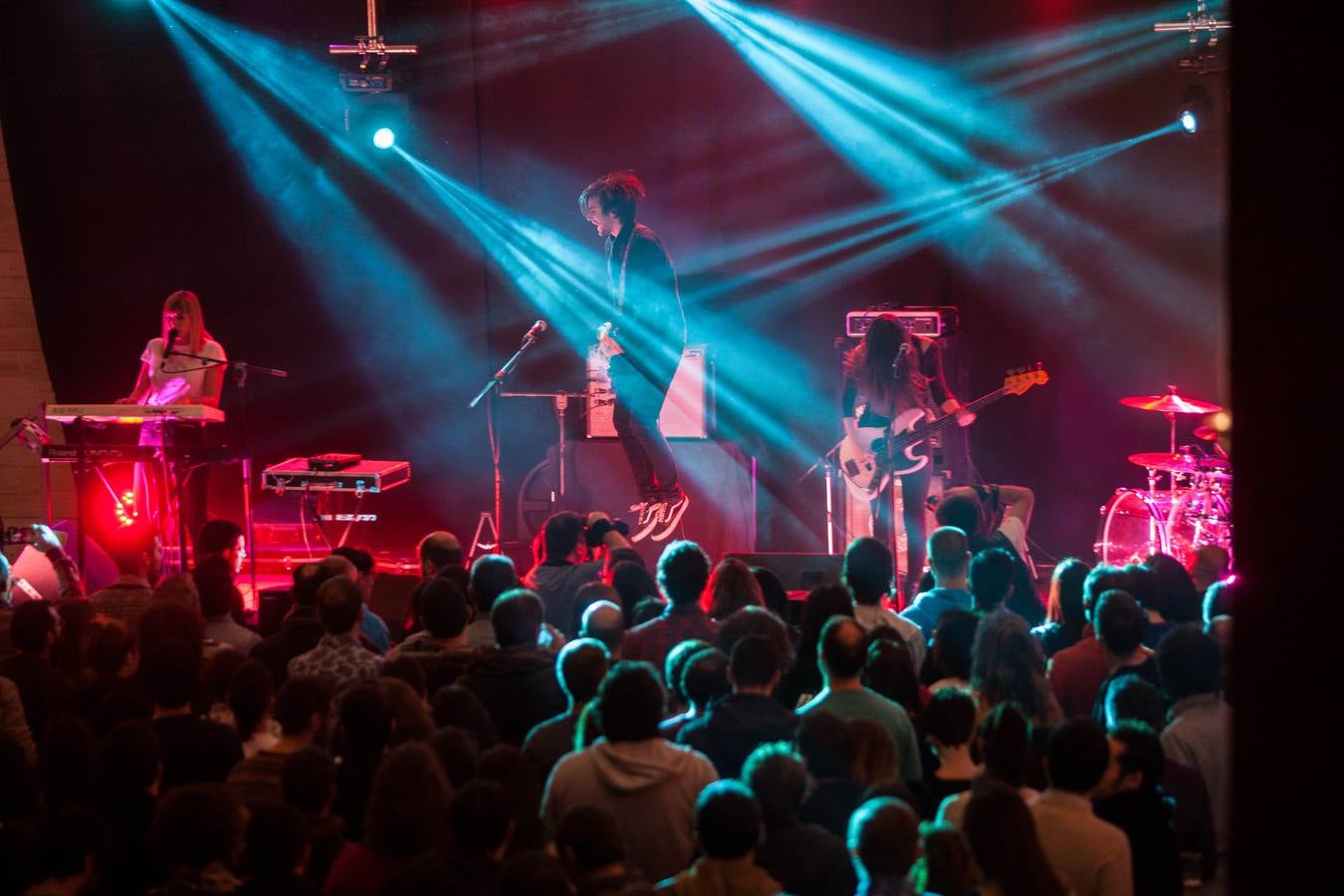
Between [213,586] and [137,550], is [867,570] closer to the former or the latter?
[213,586]

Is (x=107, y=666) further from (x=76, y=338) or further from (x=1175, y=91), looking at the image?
(x=1175, y=91)

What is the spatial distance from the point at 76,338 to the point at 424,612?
713 centimetres

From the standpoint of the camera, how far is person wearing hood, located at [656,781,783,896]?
9.61 feet

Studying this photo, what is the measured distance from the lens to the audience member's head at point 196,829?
301 cm

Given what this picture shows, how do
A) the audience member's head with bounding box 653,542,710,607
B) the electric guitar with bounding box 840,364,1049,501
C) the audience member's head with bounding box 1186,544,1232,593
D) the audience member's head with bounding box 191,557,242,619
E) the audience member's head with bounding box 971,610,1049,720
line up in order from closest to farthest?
1. the audience member's head with bounding box 971,610,1049,720
2. the audience member's head with bounding box 653,542,710,607
3. the audience member's head with bounding box 191,557,242,619
4. the audience member's head with bounding box 1186,544,1232,593
5. the electric guitar with bounding box 840,364,1049,501

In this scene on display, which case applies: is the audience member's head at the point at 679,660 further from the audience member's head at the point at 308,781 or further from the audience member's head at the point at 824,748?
the audience member's head at the point at 308,781

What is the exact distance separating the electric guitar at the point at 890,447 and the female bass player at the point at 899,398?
5cm

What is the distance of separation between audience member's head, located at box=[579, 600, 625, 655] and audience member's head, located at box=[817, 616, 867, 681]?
84 cm

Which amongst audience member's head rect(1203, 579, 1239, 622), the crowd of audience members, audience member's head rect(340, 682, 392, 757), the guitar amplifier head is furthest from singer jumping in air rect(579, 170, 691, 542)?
audience member's head rect(340, 682, 392, 757)

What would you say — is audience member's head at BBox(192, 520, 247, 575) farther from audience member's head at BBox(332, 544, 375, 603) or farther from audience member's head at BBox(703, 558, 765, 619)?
audience member's head at BBox(703, 558, 765, 619)

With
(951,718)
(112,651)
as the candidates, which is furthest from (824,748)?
(112,651)

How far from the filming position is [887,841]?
284 centimetres

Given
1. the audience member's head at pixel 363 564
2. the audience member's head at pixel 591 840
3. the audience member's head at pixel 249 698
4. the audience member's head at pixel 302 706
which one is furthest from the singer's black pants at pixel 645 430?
the audience member's head at pixel 591 840

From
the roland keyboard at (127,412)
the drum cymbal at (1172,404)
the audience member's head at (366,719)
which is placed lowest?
the audience member's head at (366,719)
